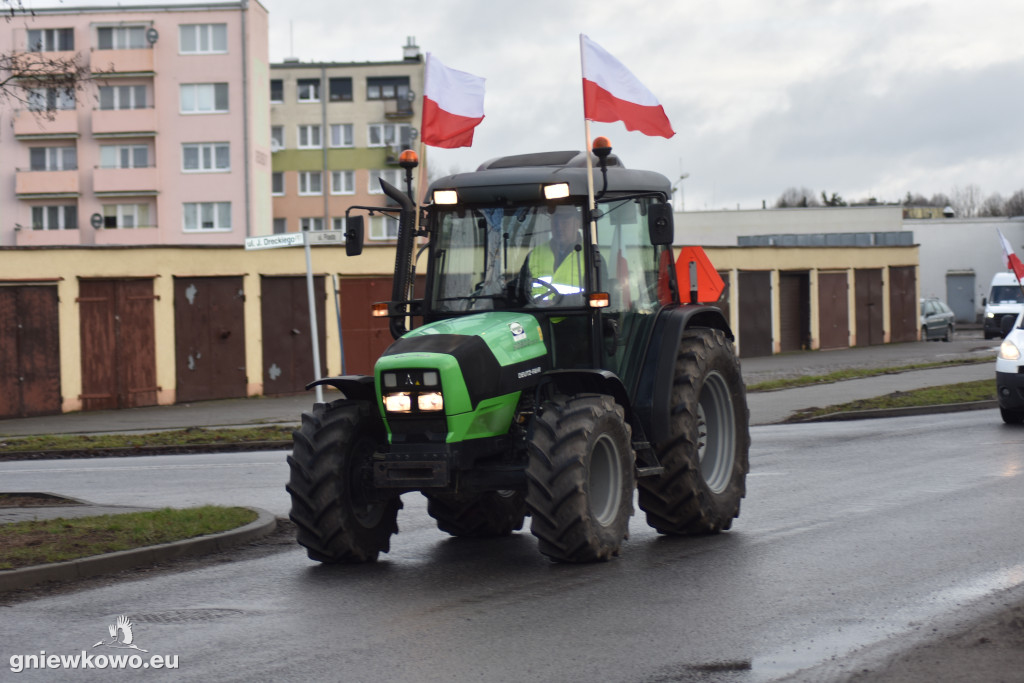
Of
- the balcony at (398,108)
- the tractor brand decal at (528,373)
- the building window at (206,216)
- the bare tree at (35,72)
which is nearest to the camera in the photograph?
the tractor brand decal at (528,373)

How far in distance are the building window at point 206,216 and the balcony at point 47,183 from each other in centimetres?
568

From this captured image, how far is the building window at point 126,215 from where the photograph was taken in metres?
67.3

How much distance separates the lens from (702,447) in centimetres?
1086

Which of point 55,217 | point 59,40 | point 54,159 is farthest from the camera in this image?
point 55,217

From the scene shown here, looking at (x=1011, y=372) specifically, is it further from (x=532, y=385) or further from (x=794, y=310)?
(x=794, y=310)

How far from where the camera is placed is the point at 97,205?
222 ft

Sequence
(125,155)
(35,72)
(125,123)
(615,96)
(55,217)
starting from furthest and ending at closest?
1. (55,217)
2. (125,155)
3. (125,123)
4. (35,72)
5. (615,96)

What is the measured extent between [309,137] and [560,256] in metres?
76.6

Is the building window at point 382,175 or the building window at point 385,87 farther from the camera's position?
the building window at point 385,87

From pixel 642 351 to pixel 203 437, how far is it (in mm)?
12905

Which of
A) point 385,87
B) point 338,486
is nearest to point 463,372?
point 338,486

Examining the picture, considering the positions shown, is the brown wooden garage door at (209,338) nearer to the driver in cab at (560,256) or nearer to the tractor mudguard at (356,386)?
the tractor mudguard at (356,386)

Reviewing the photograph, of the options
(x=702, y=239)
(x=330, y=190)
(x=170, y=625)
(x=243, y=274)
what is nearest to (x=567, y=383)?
(x=170, y=625)

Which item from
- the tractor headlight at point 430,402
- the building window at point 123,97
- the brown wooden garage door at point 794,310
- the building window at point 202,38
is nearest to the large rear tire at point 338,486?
the tractor headlight at point 430,402
